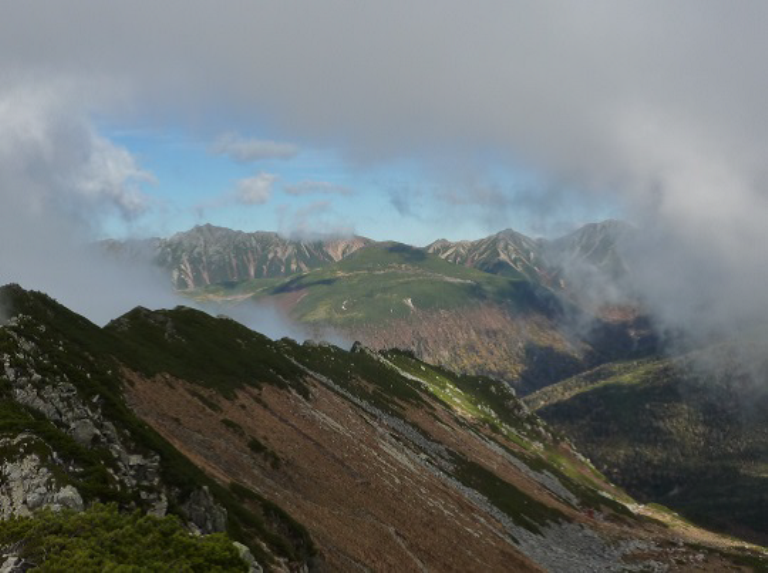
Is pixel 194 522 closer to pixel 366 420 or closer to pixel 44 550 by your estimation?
pixel 44 550

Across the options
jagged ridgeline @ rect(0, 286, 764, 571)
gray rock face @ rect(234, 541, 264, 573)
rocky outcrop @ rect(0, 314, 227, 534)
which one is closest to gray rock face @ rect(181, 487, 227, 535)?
rocky outcrop @ rect(0, 314, 227, 534)

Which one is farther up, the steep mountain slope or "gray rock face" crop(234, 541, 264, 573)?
the steep mountain slope

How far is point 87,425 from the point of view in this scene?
136 ft

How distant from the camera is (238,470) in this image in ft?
209

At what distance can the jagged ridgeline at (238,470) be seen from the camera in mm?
29297

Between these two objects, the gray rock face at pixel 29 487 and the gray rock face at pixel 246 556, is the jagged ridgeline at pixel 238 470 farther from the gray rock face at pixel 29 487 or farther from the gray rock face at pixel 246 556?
the gray rock face at pixel 246 556

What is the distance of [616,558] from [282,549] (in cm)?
9915

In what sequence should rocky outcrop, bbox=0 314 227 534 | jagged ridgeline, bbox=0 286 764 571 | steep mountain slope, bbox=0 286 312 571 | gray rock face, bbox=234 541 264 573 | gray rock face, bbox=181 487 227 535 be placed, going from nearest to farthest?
1. gray rock face, bbox=234 541 264 573
2. jagged ridgeline, bbox=0 286 764 571
3. steep mountain slope, bbox=0 286 312 571
4. rocky outcrop, bbox=0 314 227 534
5. gray rock face, bbox=181 487 227 535

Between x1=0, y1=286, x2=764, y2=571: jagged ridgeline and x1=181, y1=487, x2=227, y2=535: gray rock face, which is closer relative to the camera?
x1=0, y1=286, x2=764, y2=571: jagged ridgeline

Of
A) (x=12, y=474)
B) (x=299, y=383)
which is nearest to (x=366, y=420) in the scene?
(x=299, y=383)

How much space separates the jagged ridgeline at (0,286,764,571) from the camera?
29297mm

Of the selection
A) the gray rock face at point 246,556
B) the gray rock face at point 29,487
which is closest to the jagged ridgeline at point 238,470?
the gray rock face at point 29,487

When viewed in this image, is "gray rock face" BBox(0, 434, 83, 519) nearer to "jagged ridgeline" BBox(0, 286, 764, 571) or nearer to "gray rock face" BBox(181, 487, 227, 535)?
"jagged ridgeline" BBox(0, 286, 764, 571)

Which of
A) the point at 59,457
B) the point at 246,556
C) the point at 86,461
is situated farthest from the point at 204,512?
the point at 246,556
